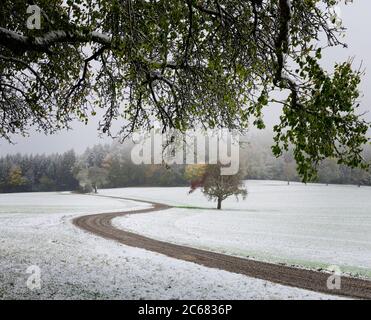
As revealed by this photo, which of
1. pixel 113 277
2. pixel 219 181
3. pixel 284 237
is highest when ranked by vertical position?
pixel 219 181

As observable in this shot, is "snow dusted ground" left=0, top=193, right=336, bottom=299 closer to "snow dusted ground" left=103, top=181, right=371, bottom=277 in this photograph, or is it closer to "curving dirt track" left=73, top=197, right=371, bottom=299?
"curving dirt track" left=73, top=197, right=371, bottom=299

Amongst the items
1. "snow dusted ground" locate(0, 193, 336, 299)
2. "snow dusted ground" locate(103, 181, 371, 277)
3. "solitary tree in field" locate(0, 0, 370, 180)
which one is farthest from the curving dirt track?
"solitary tree in field" locate(0, 0, 370, 180)

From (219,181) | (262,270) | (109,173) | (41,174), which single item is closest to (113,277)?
(262,270)

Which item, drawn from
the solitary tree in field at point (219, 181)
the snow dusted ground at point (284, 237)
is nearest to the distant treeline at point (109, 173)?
the solitary tree in field at point (219, 181)

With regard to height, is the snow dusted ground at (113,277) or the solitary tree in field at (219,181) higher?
the solitary tree in field at (219,181)

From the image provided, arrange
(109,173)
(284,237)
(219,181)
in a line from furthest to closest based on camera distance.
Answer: (109,173)
(219,181)
(284,237)

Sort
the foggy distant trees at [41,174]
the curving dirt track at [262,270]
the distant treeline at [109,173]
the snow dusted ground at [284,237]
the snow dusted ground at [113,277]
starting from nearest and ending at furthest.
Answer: the snow dusted ground at [113,277] < the curving dirt track at [262,270] < the snow dusted ground at [284,237] < the distant treeline at [109,173] < the foggy distant trees at [41,174]

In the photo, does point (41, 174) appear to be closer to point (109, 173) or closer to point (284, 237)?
point (109, 173)

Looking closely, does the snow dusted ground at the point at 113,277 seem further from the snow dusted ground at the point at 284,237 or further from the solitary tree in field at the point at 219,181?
the solitary tree in field at the point at 219,181

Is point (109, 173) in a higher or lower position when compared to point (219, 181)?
higher

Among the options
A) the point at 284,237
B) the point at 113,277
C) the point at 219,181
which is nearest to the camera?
the point at 113,277

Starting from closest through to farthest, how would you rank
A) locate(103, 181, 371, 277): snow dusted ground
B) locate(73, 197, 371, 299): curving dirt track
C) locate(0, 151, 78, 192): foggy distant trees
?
locate(73, 197, 371, 299): curving dirt track < locate(103, 181, 371, 277): snow dusted ground < locate(0, 151, 78, 192): foggy distant trees

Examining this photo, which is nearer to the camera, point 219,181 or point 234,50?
point 234,50
